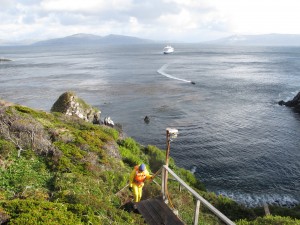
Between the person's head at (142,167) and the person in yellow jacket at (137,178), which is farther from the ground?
the person's head at (142,167)

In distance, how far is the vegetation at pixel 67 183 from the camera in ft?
30.9

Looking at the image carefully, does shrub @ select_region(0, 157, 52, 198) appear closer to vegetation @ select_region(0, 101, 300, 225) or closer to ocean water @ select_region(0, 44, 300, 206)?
vegetation @ select_region(0, 101, 300, 225)

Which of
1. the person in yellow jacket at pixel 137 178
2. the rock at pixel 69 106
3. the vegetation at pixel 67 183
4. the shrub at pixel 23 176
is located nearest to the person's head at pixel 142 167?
the person in yellow jacket at pixel 137 178

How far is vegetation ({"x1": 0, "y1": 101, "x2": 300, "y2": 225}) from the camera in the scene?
9.43 metres

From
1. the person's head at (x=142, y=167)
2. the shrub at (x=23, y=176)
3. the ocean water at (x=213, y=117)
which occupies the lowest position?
the ocean water at (x=213, y=117)

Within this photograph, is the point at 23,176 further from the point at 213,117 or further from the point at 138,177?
the point at 213,117

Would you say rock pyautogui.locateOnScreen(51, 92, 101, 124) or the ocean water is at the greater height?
rock pyautogui.locateOnScreen(51, 92, 101, 124)

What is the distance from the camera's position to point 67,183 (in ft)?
42.1

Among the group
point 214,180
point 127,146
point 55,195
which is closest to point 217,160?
point 214,180

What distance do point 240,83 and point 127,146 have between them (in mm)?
65287

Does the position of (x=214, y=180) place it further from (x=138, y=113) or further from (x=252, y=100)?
(x=252, y=100)

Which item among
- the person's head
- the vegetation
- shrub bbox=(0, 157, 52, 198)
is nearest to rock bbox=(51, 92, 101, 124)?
the vegetation

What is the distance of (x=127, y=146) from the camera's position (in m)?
26.2

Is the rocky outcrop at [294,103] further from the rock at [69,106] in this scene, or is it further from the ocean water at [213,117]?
the rock at [69,106]
